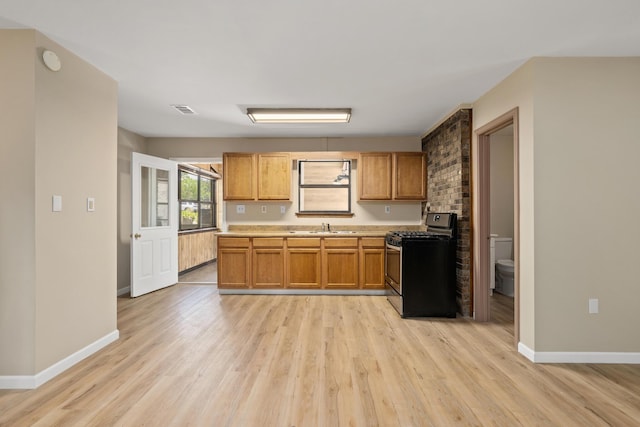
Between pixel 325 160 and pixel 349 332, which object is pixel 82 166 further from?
pixel 325 160

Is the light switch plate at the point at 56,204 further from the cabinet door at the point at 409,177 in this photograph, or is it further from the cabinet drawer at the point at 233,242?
the cabinet door at the point at 409,177

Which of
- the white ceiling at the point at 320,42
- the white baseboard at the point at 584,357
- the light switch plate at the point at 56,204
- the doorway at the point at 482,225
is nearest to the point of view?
the white ceiling at the point at 320,42

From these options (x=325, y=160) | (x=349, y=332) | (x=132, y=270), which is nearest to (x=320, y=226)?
(x=325, y=160)

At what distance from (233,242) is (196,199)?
321 centimetres

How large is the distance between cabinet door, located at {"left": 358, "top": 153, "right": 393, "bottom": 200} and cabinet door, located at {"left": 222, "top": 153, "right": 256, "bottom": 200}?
167cm

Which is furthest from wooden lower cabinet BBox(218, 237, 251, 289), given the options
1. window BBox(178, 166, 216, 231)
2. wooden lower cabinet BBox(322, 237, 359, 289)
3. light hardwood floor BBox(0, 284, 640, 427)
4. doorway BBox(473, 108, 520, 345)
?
Result: doorway BBox(473, 108, 520, 345)

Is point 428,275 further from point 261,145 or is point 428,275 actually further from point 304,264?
point 261,145

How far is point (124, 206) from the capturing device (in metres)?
4.94

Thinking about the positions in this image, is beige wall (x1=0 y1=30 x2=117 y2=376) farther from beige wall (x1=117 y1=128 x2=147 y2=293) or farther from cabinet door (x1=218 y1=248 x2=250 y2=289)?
beige wall (x1=117 y1=128 x2=147 y2=293)

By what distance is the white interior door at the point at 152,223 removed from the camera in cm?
462

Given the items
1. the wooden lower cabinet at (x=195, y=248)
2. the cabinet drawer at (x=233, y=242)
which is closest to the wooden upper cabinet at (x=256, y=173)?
the cabinet drawer at (x=233, y=242)

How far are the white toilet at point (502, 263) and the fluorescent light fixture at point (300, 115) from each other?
2.89m

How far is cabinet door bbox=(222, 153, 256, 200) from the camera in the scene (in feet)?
16.9

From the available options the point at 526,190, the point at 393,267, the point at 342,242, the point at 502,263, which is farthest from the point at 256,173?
the point at 502,263
